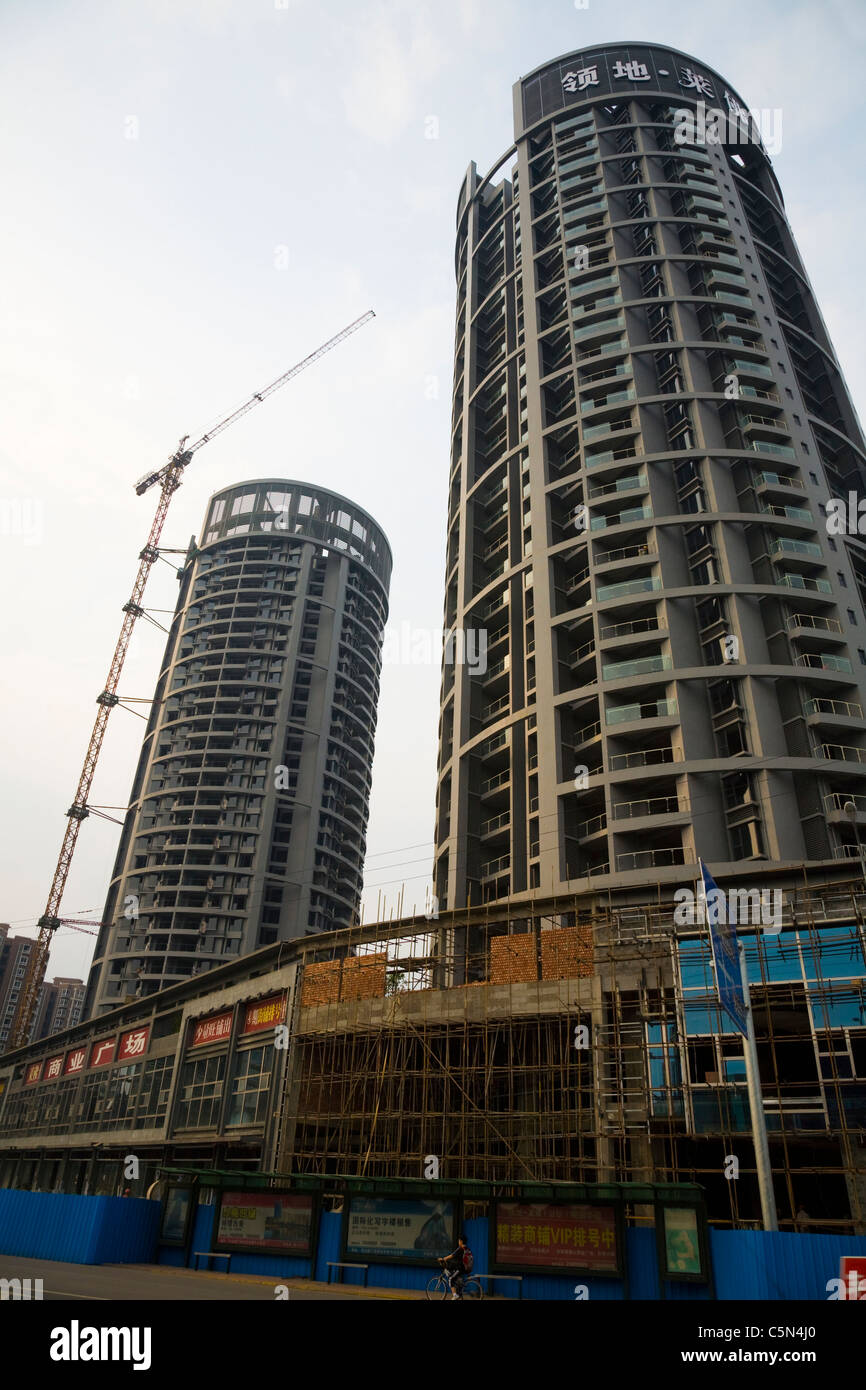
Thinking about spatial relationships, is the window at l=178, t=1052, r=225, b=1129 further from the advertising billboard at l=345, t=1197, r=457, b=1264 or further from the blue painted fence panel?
the advertising billboard at l=345, t=1197, r=457, b=1264

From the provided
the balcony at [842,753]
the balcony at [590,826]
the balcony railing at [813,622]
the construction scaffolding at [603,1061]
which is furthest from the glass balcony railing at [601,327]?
A: the construction scaffolding at [603,1061]

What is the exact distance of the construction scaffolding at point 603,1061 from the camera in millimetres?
27578

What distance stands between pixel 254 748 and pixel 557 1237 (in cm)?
8297

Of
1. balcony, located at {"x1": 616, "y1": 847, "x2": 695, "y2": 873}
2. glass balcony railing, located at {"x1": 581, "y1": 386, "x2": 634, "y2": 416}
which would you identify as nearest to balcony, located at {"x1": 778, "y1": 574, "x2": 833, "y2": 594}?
balcony, located at {"x1": 616, "y1": 847, "x2": 695, "y2": 873}

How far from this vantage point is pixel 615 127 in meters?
67.4

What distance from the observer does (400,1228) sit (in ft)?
65.8

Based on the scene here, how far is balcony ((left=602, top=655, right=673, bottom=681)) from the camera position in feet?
144

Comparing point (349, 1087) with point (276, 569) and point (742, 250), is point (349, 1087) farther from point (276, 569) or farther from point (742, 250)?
point (276, 569)

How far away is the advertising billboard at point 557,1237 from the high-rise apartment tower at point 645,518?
711 inches

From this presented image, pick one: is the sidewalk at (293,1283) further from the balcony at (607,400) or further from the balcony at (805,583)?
the balcony at (607,400)

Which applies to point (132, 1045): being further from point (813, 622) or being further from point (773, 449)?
point (773, 449)

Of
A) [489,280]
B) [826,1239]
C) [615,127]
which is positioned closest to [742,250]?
[615,127]

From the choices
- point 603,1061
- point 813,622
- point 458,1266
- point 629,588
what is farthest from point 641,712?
point 458,1266
